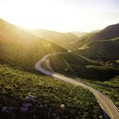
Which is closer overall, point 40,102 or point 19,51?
point 40,102

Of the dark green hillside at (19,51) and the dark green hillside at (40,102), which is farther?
the dark green hillside at (19,51)

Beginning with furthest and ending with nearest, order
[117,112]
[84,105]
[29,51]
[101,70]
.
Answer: [29,51]
[101,70]
[117,112]
[84,105]

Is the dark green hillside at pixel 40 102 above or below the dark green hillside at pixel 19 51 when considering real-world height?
below

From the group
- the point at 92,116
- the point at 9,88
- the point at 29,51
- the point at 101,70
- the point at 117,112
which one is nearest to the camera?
the point at 9,88

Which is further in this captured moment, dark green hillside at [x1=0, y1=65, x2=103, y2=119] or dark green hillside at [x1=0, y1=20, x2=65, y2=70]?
dark green hillside at [x1=0, y1=20, x2=65, y2=70]

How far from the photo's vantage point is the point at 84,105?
46250mm

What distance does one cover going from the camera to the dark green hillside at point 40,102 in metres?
35.3

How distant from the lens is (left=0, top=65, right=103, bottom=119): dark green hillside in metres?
35.3

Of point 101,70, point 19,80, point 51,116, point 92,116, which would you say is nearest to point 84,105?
point 92,116

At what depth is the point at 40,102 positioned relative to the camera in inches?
1535

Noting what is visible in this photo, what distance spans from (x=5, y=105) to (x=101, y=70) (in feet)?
248

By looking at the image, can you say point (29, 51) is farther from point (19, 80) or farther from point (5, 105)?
point (5, 105)

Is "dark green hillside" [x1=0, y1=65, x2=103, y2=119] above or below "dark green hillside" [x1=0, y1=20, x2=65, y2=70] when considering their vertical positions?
below

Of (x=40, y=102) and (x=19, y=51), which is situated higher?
(x=19, y=51)
